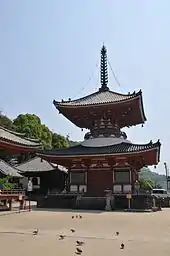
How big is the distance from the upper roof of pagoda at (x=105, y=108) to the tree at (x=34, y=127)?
28011 millimetres

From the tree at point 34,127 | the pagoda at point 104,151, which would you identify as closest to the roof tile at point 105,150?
the pagoda at point 104,151

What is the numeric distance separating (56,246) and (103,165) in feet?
56.1

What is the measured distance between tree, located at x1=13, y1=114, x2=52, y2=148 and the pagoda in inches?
1144

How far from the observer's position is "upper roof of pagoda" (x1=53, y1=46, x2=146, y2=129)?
84.4 ft

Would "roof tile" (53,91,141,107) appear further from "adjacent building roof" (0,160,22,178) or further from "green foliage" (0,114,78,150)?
"green foliage" (0,114,78,150)

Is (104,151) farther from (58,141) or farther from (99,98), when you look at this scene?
(58,141)

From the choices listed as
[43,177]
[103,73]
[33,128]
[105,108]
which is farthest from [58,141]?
[105,108]

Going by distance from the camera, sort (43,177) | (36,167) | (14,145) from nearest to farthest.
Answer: (14,145) → (43,177) → (36,167)

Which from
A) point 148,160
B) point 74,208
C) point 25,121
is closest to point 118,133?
point 148,160

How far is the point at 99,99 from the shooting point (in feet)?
92.4

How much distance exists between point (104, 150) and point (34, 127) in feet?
115

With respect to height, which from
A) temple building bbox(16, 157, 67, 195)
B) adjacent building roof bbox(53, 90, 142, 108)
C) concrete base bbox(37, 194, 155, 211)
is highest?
adjacent building roof bbox(53, 90, 142, 108)

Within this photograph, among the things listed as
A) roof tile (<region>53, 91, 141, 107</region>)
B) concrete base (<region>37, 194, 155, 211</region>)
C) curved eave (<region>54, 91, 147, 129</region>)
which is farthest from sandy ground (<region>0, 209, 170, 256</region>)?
roof tile (<region>53, 91, 141, 107</region>)

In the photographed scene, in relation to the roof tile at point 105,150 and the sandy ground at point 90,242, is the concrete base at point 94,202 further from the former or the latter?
the sandy ground at point 90,242
